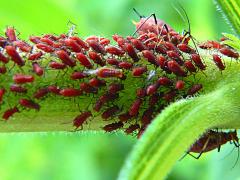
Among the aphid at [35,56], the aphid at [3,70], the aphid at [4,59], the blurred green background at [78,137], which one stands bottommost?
the blurred green background at [78,137]

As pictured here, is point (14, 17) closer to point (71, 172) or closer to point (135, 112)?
point (71, 172)

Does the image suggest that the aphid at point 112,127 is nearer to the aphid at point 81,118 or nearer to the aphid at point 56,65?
the aphid at point 81,118

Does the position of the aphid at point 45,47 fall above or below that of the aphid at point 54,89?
above

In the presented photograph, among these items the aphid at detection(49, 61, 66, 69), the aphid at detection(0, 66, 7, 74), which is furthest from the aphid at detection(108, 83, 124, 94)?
the aphid at detection(0, 66, 7, 74)

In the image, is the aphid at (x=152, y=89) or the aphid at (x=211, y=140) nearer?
the aphid at (x=152, y=89)

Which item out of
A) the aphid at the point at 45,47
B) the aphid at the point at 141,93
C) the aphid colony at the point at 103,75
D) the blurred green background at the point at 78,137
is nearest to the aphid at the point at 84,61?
the aphid colony at the point at 103,75

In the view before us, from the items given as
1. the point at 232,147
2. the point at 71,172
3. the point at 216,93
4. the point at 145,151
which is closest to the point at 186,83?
the point at 216,93

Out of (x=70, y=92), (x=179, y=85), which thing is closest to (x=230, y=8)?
(x=179, y=85)

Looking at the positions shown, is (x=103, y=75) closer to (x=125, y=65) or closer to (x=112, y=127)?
(x=125, y=65)

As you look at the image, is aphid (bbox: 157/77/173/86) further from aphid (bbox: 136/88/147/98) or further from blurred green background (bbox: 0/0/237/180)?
blurred green background (bbox: 0/0/237/180)
